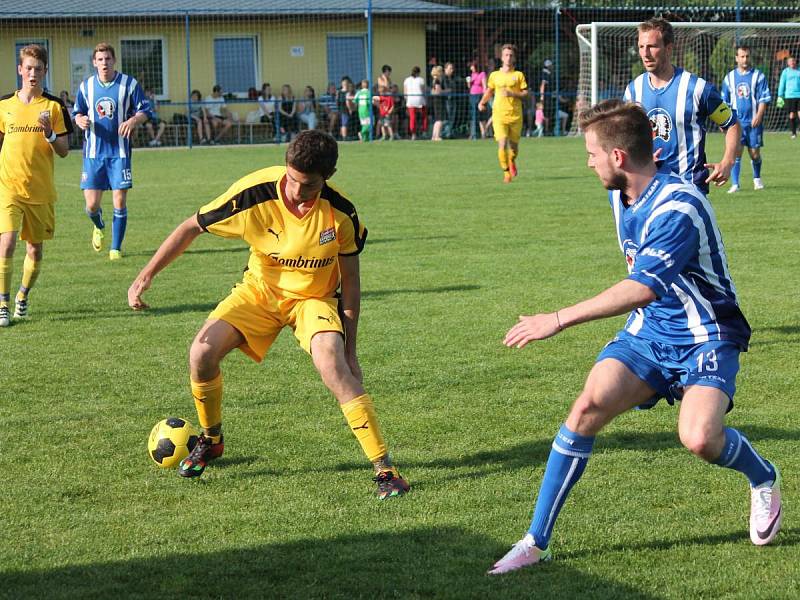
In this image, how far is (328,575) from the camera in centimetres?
400

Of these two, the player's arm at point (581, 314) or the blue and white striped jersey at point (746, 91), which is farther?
the blue and white striped jersey at point (746, 91)

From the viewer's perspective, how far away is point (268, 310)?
5.17 meters

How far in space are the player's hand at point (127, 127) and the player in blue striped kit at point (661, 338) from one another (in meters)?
7.93

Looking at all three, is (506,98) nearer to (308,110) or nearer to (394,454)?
(308,110)

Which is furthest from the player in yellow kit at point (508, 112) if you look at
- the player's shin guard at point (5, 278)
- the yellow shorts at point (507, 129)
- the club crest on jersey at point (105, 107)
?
the player's shin guard at point (5, 278)

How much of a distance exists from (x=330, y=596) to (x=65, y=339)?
15.7 ft

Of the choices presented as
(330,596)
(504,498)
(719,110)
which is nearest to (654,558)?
(504,498)

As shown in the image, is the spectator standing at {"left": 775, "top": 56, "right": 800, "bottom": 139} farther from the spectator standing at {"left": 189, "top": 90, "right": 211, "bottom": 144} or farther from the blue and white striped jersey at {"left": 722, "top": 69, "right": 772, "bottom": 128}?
the spectator standing at {"left": 189, "top": 90, "right": 211, "bottom": 144}

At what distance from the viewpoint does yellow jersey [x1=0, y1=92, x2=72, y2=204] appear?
862 cm

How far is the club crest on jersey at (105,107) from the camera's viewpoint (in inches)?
466

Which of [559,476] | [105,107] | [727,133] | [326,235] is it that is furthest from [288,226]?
[105,107]

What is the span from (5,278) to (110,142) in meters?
3.62

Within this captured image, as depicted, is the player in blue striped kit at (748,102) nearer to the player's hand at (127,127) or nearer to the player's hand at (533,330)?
the player's hand at (127,127)

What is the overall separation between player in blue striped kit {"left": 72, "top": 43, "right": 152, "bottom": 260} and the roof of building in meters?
19.1
